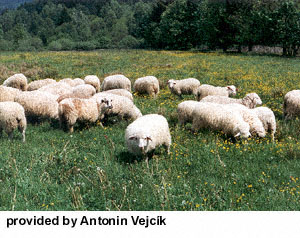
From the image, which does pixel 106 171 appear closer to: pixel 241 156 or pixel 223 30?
pixel 241 156

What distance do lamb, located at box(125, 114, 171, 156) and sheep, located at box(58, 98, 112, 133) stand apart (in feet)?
7.95

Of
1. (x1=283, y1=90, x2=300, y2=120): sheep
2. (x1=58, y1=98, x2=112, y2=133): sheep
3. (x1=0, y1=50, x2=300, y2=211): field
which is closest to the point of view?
(x1=0, y1=50, x2=300, y2=211): field

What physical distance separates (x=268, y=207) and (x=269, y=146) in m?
2.66

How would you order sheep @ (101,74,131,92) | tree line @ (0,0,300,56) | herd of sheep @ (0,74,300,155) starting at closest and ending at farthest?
herd of sheep @ (0,74,300,155) < sheep @ (101,74,131,92) < tree line @ (0,0,300,56)

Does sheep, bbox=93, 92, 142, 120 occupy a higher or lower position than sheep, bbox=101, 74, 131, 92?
lower

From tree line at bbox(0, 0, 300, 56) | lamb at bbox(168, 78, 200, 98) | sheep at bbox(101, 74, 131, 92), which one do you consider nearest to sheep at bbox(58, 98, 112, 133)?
sheep at bbox(101, 74, 131, 92)

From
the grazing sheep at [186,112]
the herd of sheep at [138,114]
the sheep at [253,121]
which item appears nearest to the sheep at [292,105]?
the herd of sheep at [138,114]

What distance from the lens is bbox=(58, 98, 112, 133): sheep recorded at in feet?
26.7

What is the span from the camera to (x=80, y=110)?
27.3ft

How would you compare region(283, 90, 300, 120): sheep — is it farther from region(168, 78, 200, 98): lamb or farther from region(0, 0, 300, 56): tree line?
region(0, 0, 300, 56): tree line

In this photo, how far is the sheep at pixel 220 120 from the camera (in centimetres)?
705

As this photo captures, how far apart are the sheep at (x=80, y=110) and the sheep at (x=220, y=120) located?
8.62ft

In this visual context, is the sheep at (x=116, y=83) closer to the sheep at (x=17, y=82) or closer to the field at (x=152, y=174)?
the sheep at (x=17, y=82)

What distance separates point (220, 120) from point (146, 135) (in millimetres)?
2602
